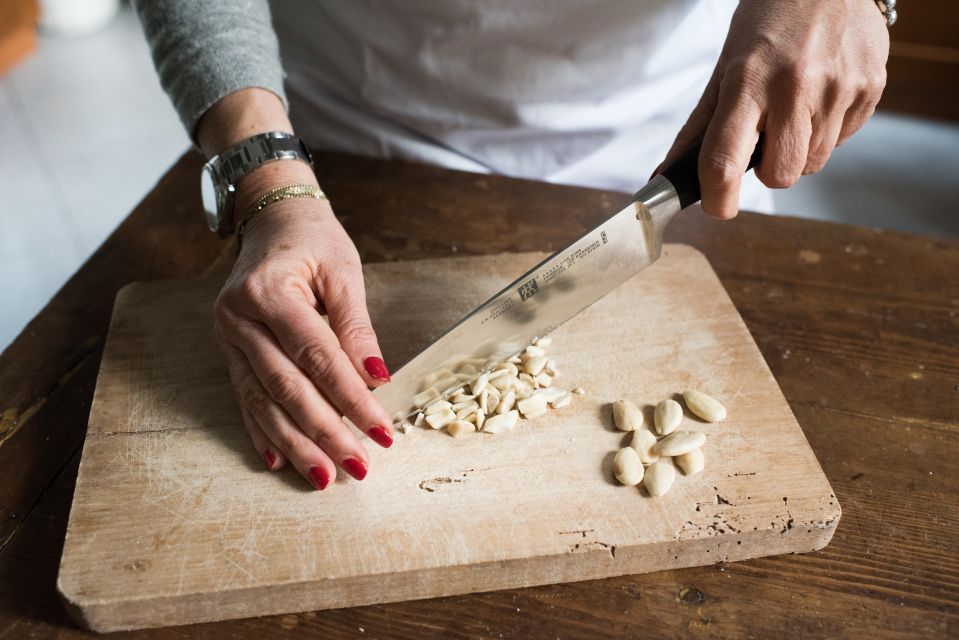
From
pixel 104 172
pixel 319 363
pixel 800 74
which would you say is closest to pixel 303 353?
pixel 319 363

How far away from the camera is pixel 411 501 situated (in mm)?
754

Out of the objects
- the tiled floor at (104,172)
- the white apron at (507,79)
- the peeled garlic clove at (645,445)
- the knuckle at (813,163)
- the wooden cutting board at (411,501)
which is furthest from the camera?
the tiled floor at (104,172)

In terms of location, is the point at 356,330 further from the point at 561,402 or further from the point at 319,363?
the point at 561,402

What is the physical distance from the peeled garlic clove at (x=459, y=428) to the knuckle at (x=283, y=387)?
0.16m

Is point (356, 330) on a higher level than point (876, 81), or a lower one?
lower

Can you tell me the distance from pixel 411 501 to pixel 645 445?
238mm

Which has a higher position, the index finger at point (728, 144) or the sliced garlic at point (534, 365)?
the index finger at point (728, 144)

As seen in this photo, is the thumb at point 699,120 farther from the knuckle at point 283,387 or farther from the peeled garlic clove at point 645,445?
the knuckle at point 283,387

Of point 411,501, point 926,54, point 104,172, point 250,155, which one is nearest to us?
point 411,501

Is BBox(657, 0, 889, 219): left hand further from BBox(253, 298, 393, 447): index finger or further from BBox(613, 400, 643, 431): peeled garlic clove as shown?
BBox(253, 298, 393, 447): index finger

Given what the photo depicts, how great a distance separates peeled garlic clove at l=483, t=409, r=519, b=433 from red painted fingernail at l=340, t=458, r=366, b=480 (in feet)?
0.44

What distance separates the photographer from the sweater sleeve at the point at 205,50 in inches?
39.1

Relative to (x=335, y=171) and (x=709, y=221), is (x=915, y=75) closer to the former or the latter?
(x=709, y=221)

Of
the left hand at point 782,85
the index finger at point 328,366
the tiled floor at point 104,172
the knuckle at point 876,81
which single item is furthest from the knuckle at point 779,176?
the tiled floor at point 104,172
